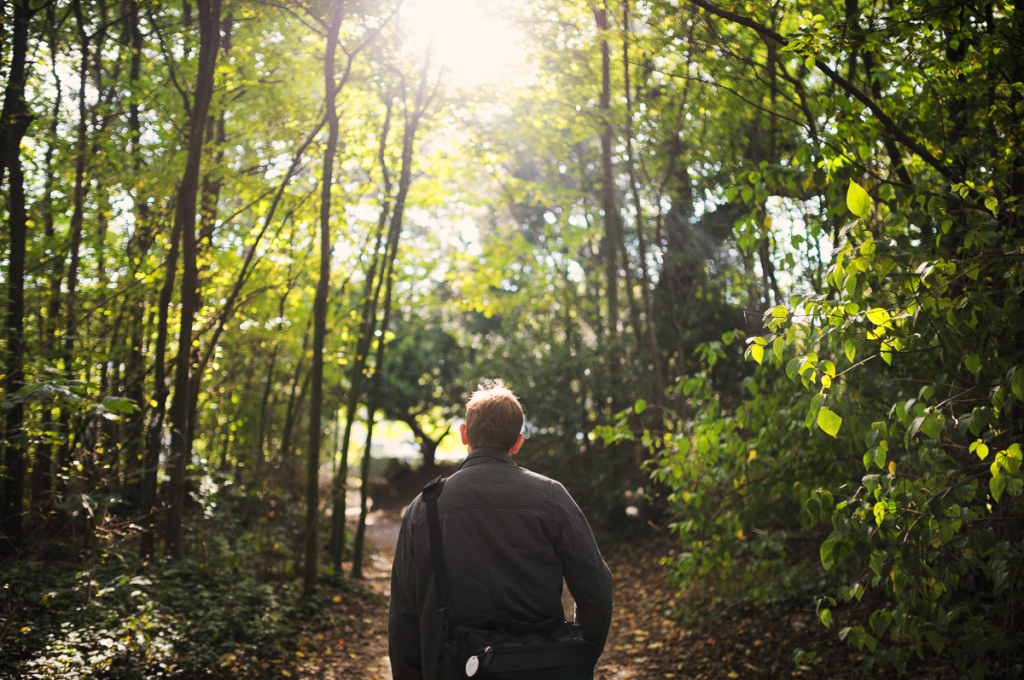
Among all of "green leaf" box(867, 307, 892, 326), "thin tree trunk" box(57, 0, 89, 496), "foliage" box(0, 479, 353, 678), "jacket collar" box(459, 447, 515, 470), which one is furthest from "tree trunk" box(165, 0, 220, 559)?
"green leaf" box(867, 307, 892, 326)

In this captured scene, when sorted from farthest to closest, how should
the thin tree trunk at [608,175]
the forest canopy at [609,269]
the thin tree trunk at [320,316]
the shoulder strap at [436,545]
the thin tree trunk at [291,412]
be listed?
the thin tree trunk at [291,412], the thin tree trunk at [608,175], the thin tree trunk at [320,316], the forest canopy at [609,269], the shoulder strap at [436,545]

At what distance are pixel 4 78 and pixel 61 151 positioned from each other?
27.3 inches

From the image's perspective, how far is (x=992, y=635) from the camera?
3.14 meters

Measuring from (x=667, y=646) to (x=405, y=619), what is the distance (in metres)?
4.85

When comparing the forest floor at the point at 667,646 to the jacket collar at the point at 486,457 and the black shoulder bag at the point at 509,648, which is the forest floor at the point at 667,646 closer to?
the black shoulder bag at the point at 509,648

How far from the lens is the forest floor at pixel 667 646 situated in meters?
5.23

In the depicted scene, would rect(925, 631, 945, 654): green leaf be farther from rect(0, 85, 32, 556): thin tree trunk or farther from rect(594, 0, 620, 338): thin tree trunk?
rect(0, 85, 32, 556): thin tree trunk

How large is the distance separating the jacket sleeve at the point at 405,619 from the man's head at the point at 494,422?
412mm

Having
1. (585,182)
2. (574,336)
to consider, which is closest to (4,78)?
(574,336)

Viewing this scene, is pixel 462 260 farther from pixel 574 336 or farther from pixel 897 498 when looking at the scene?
pixel 897 498

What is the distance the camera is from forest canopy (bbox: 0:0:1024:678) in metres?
3.14

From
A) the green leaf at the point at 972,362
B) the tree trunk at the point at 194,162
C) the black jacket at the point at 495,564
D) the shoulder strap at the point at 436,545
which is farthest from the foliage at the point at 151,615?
the green leaf at the point at 972,362

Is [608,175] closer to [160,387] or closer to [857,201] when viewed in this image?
[160,387]

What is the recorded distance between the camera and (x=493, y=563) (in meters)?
2.26
